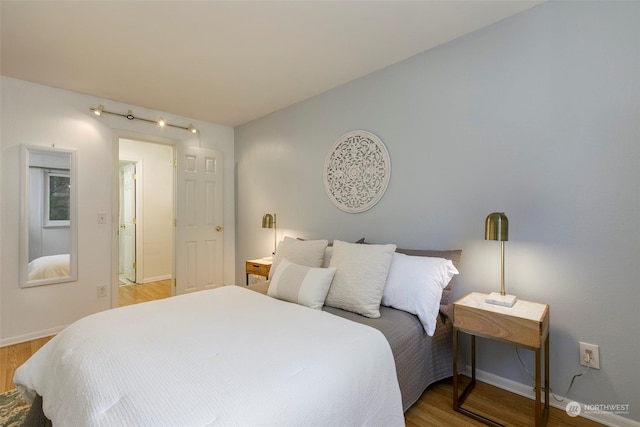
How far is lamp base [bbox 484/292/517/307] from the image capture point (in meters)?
1.74

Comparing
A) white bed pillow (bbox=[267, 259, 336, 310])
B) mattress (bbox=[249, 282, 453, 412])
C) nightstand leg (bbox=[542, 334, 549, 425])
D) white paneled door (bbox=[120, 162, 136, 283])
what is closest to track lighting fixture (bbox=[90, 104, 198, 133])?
white paneled door (bbox=[120, 162, 136, 283])

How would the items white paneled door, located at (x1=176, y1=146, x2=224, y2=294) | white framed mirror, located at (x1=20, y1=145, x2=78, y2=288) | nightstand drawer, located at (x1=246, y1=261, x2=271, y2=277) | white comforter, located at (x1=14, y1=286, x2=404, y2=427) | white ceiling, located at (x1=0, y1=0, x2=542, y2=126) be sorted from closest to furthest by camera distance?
white comforter, located at (x1=14, y1=286, x2=404, y2=427)
white ceiling, located at (x1=0, y1=0, x2=542, y2=126)
white framed mirror, located at (x1=20, y1=145, x2=78, y2=288)
nightstand drawer, located at (x1=246, y1=261, x2=271, y2=277)
white paneled door, located at (x1=176, y1=146, x2=224, y2=294)

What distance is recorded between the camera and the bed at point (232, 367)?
98 cm

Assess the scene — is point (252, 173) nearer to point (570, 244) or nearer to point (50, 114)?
point (50, 114)

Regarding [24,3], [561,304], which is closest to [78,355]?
[24,3]

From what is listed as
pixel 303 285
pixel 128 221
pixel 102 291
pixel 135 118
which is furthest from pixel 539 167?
pixel 128 221

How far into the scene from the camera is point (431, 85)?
7.72 feet

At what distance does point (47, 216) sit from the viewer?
117 inches

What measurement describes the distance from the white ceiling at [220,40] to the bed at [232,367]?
1.90 m

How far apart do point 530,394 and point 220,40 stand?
3.23m

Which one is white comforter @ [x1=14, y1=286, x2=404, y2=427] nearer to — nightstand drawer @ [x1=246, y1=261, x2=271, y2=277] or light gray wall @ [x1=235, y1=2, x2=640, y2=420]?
light gray wall @ [x1=235, y1=2, x2=640, y2=420]

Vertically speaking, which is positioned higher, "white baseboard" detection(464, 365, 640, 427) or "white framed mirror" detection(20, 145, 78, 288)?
"white framed mirror" detection(20, 145, 78, 288)

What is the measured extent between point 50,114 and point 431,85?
3672mm

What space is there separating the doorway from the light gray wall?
13.7 feet
